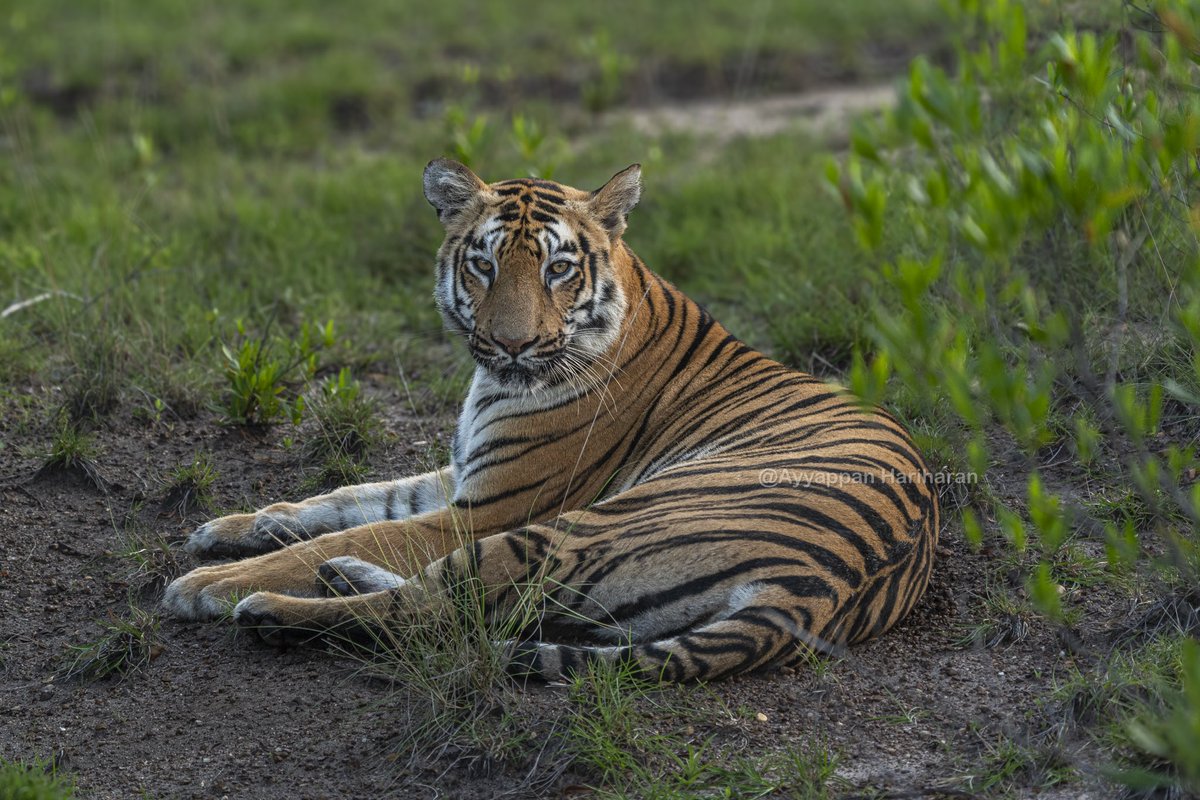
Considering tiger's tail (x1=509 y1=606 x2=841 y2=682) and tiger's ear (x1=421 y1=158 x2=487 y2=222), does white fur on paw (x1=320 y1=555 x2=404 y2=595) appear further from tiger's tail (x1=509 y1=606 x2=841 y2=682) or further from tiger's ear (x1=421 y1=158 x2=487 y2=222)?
tiger's ear (x1=421 y1=158 x2=487 y2=222)

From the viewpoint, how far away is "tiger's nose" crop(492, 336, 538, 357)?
400cm

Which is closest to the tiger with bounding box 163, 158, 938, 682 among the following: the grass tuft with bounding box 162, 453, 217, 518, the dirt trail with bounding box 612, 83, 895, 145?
the grass tuft with bounding box 162, 453, 217, 518

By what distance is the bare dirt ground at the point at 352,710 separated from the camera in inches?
123

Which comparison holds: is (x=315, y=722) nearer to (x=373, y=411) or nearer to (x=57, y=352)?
(x=373, y=411)

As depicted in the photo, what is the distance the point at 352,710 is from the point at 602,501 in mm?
858

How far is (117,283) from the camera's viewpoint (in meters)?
5.68

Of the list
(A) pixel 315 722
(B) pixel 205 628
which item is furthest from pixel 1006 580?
(B) pixel 205 628

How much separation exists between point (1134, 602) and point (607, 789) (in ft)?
5.15

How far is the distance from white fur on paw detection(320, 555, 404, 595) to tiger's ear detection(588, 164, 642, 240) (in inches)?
50.9

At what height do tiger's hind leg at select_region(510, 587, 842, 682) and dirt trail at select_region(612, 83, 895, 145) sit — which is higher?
dirt trail at select_region(612, 83, 895, 145)

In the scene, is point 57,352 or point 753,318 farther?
point 753,318

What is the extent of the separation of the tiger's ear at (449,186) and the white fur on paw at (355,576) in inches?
46.3

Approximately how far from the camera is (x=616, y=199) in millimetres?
4285

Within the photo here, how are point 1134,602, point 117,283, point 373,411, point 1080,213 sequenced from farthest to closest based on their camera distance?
point 117,283 < point 373,411 < point 1134,602 < point 1080,213
